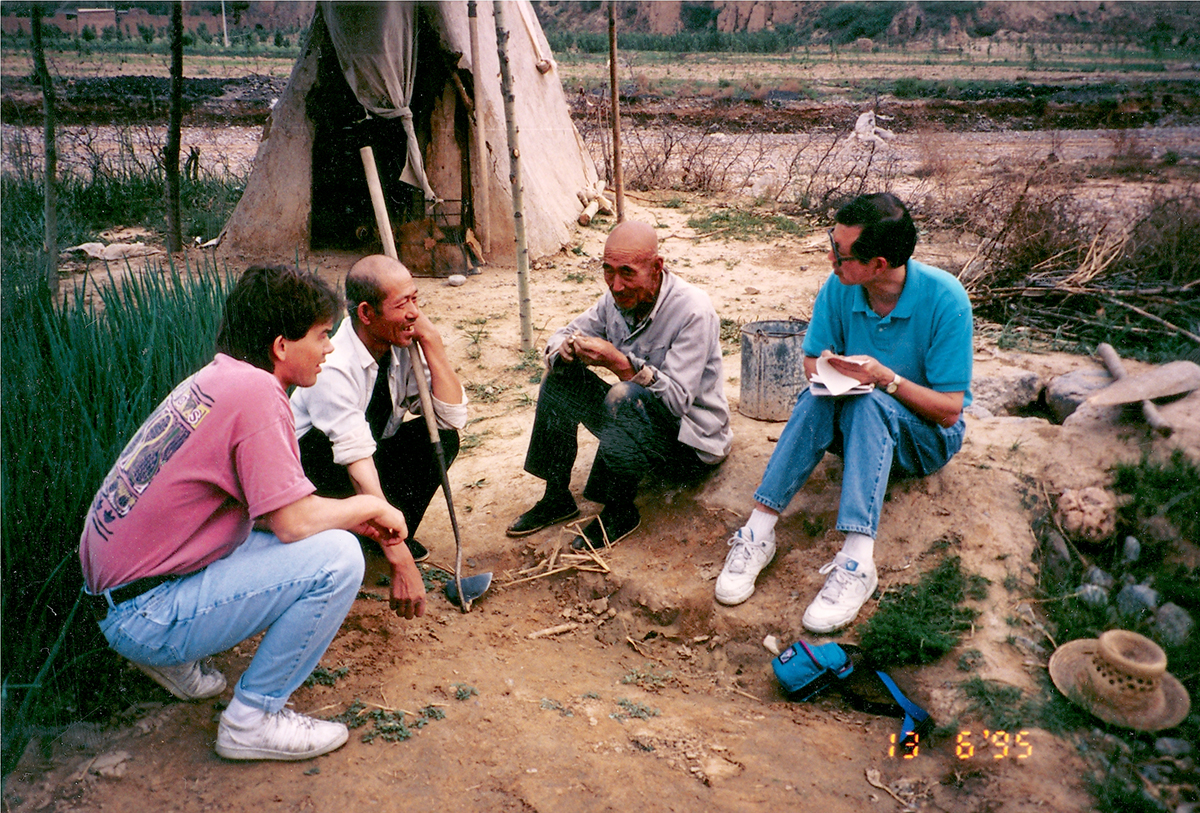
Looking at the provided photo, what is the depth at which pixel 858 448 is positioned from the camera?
2.70 m

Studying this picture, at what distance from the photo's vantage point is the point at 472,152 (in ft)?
22.9

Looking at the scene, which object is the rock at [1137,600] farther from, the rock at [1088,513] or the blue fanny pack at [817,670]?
the blue fanny pack at [817,670]

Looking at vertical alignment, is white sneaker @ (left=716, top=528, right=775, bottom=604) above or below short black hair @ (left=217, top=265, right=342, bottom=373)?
below

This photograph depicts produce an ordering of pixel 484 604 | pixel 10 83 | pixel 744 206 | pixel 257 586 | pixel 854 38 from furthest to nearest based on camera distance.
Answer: pixel 854 38 < pixel 10 83 < pixel 744 206 < pixel 484 604 < pixel 257 586

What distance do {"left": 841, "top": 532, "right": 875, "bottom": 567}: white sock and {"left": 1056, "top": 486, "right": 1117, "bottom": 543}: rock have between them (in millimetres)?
765

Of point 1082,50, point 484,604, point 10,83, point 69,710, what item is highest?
point 1082,50

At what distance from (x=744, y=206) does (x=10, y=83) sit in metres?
21.1

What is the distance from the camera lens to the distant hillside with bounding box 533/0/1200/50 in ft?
84.4

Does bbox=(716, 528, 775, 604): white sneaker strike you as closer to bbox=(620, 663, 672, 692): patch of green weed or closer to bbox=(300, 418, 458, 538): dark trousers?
bbox=(620, 663, 672, 692): patch of green weed

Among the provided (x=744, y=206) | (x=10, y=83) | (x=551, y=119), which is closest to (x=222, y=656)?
(x=551, y=119)

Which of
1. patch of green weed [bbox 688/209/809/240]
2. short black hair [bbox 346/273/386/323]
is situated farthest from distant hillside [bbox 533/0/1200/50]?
short black hair [bbox 346/273/386/323]

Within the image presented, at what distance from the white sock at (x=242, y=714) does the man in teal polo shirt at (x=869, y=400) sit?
61.4 inches

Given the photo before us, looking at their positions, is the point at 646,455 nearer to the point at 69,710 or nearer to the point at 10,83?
the point at 69,710

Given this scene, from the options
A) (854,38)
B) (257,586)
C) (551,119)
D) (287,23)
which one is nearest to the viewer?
(257,586)
